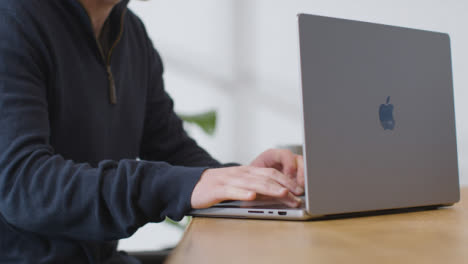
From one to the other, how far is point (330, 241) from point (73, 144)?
0.66 m

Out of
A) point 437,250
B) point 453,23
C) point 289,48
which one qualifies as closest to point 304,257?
point 437,250

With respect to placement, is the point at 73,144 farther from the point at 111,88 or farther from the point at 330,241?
the point at 330,241

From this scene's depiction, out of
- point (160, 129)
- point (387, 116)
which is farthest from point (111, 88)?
point (387, 116)

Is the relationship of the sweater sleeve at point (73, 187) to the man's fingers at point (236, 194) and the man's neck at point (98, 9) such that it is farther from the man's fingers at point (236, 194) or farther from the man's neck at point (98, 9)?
the man's neck at point (98, 9)

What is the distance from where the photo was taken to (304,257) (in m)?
0.46

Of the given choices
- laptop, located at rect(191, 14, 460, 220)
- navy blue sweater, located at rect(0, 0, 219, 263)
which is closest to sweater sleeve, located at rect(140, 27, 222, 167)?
navy blue sweater, located at rect(0, 0, 219, 263)

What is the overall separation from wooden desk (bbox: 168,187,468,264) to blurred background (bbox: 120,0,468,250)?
1813 mm

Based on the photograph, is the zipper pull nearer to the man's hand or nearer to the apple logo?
the man's hand

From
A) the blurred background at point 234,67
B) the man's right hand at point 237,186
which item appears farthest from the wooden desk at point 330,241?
the blurred background at point 234,67

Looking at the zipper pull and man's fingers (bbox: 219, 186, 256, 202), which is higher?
the zipper pull

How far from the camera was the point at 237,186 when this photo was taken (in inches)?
25.8

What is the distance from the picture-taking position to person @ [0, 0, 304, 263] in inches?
25.8

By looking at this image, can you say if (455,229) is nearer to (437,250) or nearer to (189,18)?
(437,250)

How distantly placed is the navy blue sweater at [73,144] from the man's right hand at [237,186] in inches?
0.7
